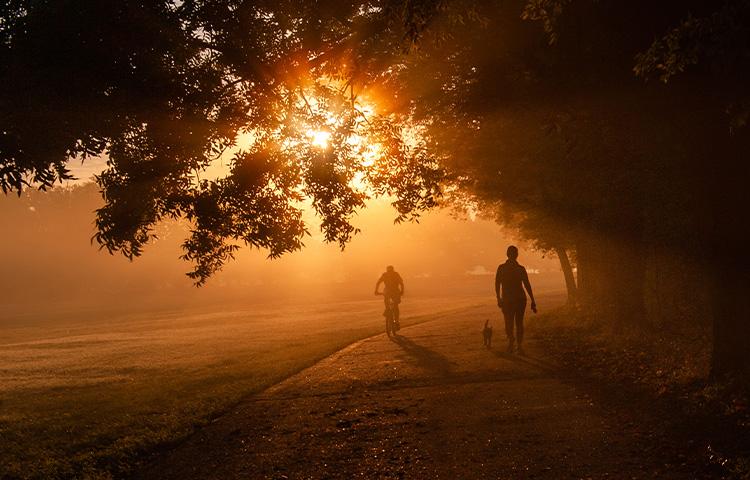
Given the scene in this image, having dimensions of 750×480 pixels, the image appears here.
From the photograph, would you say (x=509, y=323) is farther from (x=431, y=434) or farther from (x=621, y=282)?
(x=431, y=434)

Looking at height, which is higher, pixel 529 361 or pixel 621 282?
pixel 621 282

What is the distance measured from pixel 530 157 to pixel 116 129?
10638 millimetres

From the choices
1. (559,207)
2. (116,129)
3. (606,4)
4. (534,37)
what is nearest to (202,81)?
(116,129)

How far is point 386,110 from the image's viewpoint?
1433cm

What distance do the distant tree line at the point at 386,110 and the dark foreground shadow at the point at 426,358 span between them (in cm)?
300

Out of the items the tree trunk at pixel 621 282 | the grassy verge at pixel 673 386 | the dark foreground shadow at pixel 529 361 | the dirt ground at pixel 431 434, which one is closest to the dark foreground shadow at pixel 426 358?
the dirt ground at pixel 431 434

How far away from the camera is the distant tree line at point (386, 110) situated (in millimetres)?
6559

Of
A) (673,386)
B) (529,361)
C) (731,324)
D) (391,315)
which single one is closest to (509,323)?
(529,361)

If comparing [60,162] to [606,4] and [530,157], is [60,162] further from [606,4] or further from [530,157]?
[530,157]

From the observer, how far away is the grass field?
664cm

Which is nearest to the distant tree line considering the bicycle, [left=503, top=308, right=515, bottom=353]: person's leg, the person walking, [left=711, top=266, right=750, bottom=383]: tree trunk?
[left=711, top=266, right=750, bottom=383]: tree trunk

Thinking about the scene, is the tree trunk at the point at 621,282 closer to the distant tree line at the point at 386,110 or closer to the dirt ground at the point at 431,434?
the distant tree line at the point at 386,110

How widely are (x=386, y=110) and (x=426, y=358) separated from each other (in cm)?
664

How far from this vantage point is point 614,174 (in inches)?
460
